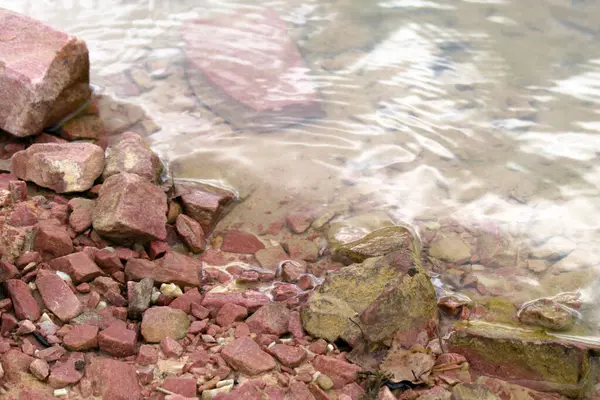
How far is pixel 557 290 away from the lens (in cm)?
338

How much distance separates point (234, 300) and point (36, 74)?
199cm

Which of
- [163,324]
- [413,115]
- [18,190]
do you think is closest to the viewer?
[163,324]

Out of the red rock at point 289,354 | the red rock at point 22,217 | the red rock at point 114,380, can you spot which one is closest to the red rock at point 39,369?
the red rock at point 114,380

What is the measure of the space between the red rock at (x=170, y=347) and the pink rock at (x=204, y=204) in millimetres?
1031

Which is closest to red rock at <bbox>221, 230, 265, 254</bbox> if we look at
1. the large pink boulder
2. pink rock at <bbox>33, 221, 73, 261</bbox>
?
pink rock at <bbox>33, 221, 73, 261</bbox>

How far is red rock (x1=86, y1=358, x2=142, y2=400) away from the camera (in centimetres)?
237

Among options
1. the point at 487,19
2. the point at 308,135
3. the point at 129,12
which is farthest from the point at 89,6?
Result: the point at 487,19

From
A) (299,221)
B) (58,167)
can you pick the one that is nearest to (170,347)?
(299,221)

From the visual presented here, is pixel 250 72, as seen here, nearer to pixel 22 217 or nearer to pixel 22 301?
pixel 22 217

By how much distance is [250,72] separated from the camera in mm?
5145

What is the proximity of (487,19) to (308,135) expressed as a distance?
7.94 feet

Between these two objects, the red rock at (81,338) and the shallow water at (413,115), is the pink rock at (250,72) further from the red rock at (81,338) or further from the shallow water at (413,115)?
the red rock at (81,338)

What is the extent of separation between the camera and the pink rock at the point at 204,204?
3.64 m

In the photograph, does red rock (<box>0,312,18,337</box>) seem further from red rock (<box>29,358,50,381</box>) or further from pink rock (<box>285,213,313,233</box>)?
pink rock (<box>285,213,313,233</box>)
